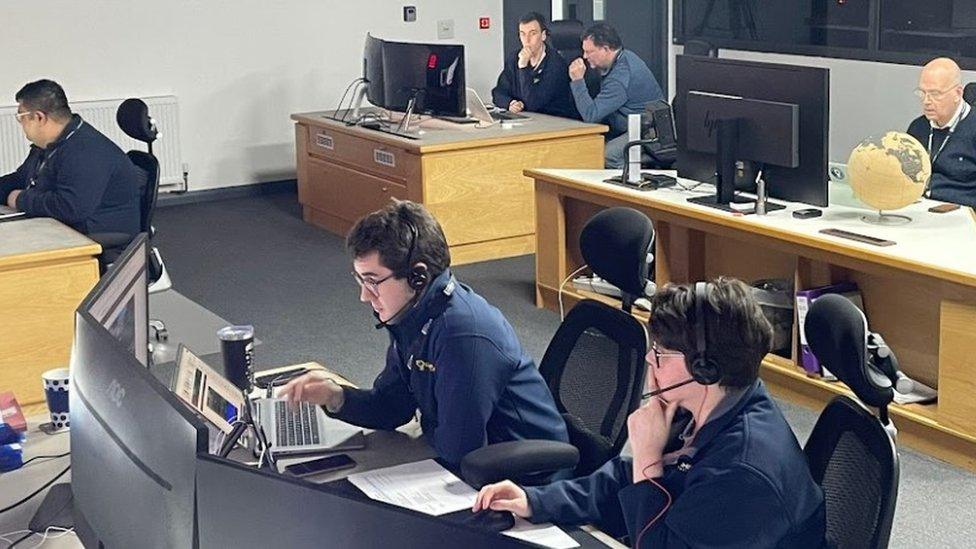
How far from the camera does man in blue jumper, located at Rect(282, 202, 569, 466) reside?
8.84 feet

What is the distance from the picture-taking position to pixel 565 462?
8.59 feet

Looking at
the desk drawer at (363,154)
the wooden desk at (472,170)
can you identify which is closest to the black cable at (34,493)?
the wooden desk at (472,170)

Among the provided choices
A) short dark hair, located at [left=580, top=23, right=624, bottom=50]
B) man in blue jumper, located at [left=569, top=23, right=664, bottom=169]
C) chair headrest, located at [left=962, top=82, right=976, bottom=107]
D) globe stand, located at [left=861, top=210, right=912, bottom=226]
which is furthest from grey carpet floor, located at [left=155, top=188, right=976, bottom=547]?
chair headrest, located at [left=962, top=82, right=976, bottom=107]

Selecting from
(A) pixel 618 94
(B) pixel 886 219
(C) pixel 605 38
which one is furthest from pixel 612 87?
(B) pixel 886 219

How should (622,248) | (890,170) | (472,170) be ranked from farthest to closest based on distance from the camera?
(472,170) < (890,170) < (622,248)

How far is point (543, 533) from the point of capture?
7.59 feet

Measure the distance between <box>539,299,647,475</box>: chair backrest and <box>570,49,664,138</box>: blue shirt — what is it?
4.45 meters

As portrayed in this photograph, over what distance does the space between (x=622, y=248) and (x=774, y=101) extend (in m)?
1.91

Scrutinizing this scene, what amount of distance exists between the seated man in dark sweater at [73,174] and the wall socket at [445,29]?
4399mm

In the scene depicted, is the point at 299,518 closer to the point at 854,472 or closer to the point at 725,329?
the point at 725,329

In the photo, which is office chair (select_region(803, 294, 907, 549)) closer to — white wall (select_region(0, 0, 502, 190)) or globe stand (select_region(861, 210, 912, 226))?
globe stand (select_region(861, 210, 912, 226))

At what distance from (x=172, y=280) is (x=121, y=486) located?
5.21m

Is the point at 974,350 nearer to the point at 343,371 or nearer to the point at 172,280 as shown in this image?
the point at 343,371

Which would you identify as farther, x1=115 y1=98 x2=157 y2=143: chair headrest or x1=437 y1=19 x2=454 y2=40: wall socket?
x1=437 y1=19 x2=454 y2=40: wall socket
